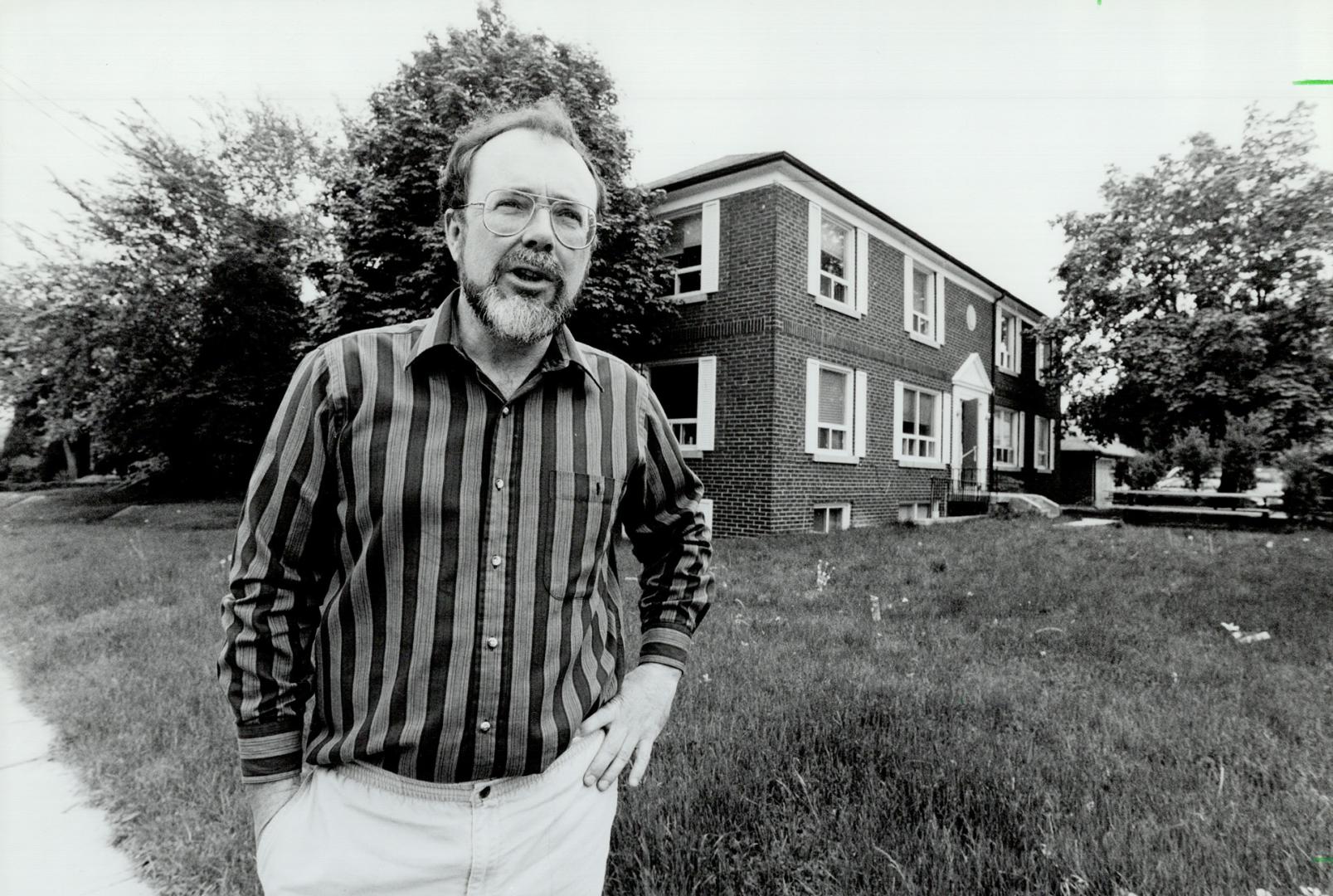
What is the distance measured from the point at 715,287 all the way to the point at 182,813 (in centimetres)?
1069

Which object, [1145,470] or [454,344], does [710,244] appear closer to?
[454,344]

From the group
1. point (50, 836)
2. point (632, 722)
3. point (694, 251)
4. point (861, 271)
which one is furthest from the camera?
point (861, 271)

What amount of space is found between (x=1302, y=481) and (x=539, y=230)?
17.0 m

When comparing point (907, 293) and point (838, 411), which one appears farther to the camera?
point (907, 293)

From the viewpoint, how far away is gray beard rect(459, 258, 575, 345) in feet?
4.58

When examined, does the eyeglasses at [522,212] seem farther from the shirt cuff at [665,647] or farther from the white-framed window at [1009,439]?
the white-framed window at [1009,439]

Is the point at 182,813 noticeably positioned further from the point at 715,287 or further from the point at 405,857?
the point at 715,287

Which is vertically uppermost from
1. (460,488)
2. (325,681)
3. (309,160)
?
(309,160)

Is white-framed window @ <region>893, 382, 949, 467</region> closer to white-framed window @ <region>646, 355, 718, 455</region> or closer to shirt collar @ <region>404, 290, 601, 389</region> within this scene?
white-framed window @ <region>646, 355, 718, 455</region>

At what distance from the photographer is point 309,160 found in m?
18.5

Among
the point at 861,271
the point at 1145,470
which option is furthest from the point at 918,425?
the point at 1145,470

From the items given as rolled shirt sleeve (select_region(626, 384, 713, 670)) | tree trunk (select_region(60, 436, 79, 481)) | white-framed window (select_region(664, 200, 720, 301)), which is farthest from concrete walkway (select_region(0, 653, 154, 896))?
tree trunk (select_region(60, 436, 79, 481))

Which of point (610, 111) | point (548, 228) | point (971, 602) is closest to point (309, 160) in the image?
point (610, 111)

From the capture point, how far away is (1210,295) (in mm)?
18531
